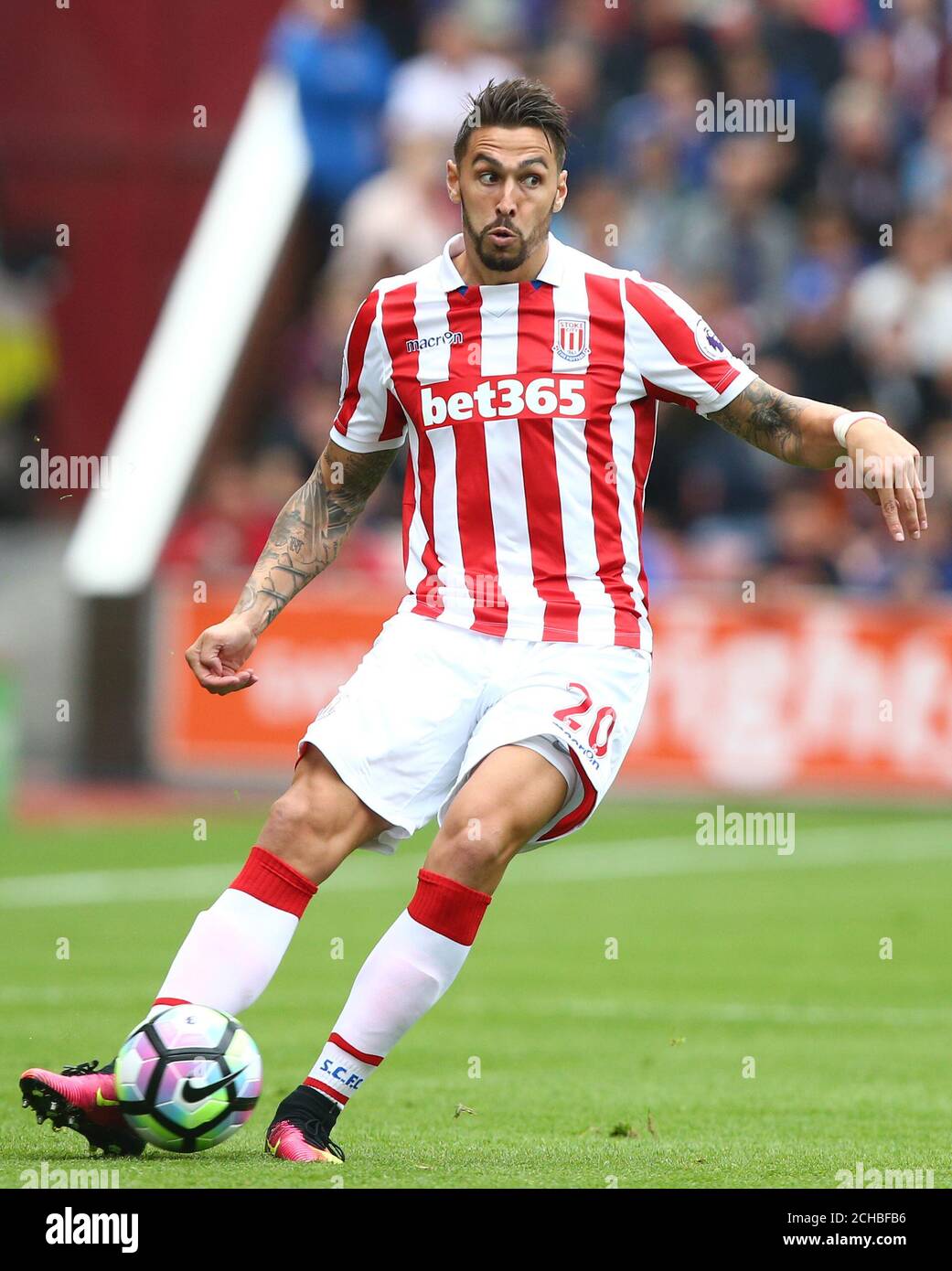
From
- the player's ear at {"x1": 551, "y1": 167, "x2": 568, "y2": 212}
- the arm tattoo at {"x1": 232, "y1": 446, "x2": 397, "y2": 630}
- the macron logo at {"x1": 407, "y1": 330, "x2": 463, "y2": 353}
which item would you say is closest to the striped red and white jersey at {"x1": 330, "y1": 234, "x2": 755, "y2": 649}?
the macron logo at {"x1": 407, "y1": 330, "x2": 463, "y2": 353}

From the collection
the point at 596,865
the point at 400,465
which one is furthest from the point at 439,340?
the point at 400,465

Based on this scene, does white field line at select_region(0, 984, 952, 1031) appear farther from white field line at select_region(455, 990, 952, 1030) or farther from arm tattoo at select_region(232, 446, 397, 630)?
arm tattoo at select_region(232, 446, 397, 630)

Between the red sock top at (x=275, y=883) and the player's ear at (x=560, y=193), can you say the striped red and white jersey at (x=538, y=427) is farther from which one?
the red sock top at (x=275, y=883)

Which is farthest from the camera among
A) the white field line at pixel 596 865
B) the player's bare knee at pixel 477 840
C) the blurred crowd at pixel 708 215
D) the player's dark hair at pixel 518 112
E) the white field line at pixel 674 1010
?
the blurred crowd at pixel 708 215

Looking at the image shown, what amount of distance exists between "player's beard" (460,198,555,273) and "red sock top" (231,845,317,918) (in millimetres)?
1562

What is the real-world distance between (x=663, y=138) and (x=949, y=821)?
6.05 metres

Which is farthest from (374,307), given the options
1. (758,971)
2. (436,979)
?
(758,971)

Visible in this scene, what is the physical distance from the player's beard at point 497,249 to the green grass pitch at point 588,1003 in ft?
7.19

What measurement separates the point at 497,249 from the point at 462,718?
1164mm

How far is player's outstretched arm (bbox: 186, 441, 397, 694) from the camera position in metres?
5.79

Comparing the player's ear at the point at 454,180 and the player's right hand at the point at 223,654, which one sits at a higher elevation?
the player's ear at the point at 454,180

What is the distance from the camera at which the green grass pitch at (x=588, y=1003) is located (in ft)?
18.1

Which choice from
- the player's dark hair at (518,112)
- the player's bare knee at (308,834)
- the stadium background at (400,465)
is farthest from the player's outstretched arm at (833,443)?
the stadium background at (400,465)

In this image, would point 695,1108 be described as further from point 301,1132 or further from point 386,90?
point 386,90
